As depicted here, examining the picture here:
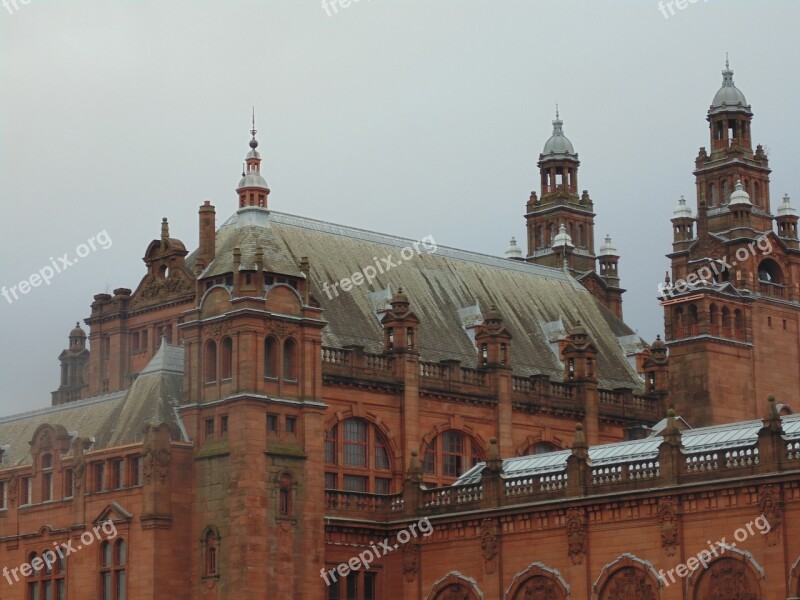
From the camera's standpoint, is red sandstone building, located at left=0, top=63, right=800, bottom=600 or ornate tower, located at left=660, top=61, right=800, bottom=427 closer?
red sandstone building, located at left=0, top=63, right=800, bottom=600

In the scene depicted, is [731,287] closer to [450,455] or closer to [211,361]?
[450,455]

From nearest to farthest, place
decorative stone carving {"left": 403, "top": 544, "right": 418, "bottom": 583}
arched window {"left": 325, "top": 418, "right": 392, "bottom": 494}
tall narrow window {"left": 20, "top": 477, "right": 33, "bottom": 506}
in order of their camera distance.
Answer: decorative stone carving {"left": 403, "top": 544, "right": 418, "bottom": 583}, tall narrow window {"left": 20, "top": 477, "right": 33, "bottom": 506}, arched window {"left": 325, "top": 418, "right": 392, "bottom": 494}

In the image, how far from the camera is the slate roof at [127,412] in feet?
298

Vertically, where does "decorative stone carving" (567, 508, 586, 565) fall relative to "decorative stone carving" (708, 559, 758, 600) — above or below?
above

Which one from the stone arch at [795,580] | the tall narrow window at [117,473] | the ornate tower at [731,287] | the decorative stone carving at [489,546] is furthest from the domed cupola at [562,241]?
the stone arch at [795,580]

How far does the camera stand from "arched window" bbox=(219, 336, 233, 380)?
88.9 meters

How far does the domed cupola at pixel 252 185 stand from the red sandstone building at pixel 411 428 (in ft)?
0.43

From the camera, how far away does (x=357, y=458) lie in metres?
96.8

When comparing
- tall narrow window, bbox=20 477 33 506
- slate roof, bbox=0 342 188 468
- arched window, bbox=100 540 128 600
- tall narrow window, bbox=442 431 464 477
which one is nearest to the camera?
arched window, bbox=100 540 128 600

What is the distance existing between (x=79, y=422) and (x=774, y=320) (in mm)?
41600

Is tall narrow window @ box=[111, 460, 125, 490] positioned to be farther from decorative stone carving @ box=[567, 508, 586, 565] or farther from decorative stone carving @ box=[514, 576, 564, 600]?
decorative stone carving @ box=[567, 508, 586, 565]

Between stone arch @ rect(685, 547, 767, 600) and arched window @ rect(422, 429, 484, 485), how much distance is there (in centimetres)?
2298

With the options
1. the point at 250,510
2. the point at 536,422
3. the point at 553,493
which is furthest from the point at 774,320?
the point at 250,510

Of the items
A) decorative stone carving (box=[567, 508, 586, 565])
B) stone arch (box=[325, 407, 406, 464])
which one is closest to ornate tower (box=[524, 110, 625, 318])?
stone arch (box=[325, 407, 406, 464])
